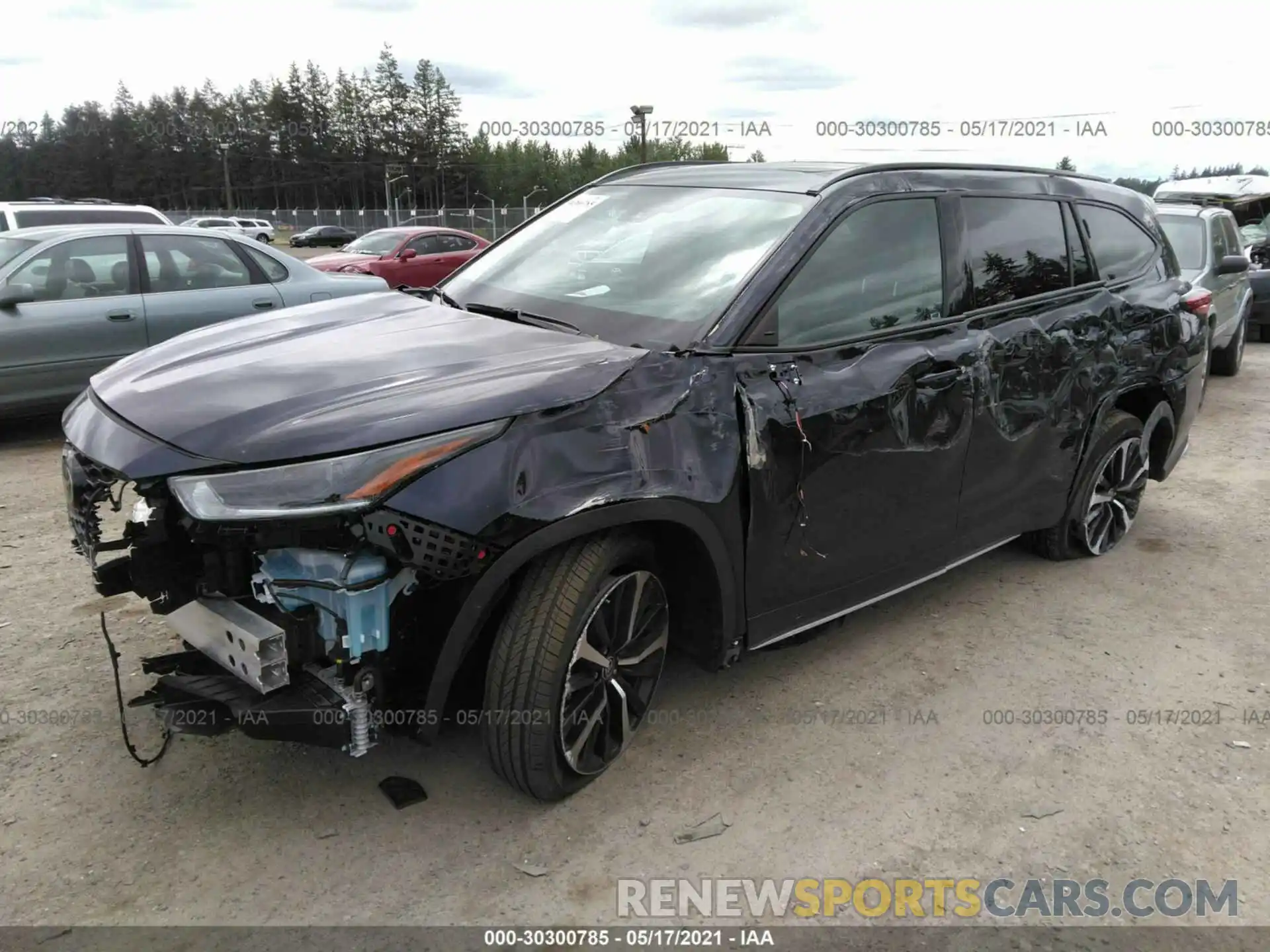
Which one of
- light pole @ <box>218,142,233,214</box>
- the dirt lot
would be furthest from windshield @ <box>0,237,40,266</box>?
light pole @ <box>218,142,233,214</box>

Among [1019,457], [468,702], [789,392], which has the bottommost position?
[468,702]

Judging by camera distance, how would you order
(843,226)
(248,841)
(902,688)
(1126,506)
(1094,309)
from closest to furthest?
(248,841), (843,226), (902,688), (1094,309), (1126,506)

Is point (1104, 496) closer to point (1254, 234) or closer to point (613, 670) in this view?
point (613, 670)

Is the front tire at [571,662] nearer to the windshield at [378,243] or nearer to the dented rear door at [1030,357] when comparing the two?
the dented rear door at [1030,357]

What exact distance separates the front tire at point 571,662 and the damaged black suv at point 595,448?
0.4 inches

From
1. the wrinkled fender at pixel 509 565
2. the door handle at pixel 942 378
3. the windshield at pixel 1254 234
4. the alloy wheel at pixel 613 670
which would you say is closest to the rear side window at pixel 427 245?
the windshield at pixel 1254 234

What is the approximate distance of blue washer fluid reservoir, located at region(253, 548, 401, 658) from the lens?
2.39m

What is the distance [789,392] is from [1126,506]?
306 cm

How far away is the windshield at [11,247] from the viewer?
7.06m

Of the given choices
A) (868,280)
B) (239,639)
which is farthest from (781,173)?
(239,639)

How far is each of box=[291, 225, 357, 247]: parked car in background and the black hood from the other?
48.3 metres

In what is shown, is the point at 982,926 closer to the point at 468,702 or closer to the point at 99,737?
the point at 468,702

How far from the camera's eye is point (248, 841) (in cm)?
271

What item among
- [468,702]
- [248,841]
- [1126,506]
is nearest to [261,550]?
[468,702]
